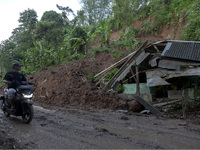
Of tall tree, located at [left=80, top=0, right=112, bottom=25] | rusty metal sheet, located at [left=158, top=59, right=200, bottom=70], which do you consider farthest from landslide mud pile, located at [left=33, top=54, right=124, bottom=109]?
tall tree, located at [left=80, top=0, right=112, bottom=25]

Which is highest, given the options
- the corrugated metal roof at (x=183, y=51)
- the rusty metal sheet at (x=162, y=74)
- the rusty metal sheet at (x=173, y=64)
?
the corrugated metal roof at (x=183, y=51)

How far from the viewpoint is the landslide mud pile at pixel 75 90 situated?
353 inches

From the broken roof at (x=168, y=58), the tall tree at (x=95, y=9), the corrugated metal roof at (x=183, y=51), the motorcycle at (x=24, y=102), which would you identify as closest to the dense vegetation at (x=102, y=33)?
the corrugated metal roof at (x=183, y=51)

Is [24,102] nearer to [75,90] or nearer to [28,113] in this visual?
[28,113]

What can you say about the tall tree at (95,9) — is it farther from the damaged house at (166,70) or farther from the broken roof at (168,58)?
the broken roof at (168,58)

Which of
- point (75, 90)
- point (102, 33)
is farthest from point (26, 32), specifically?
point (75, 90)

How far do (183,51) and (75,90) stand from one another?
597 cm

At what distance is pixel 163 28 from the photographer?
652 inches

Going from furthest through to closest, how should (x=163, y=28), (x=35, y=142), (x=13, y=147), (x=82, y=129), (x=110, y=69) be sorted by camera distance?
(x=163, y=28)
(x=110, y=69)
(x=82, y=129)
(x=35, y=142)
(x=13, y=147)

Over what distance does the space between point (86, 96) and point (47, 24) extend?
15.3m

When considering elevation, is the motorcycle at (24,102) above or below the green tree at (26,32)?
below

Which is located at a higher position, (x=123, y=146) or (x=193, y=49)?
(x=193, y=49)

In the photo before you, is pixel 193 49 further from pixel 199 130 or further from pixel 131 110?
pixel 199 130

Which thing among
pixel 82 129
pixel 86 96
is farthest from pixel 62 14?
pixel 82 129
